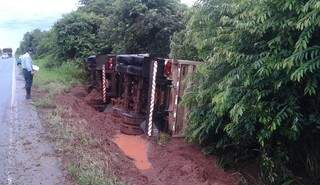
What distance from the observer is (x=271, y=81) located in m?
7.12

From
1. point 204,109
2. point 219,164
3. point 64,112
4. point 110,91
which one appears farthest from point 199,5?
point 110,91

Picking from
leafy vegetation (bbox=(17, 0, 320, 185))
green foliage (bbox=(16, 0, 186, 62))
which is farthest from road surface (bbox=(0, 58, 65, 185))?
green foliage (bbox=(16, 0, 186, 62))

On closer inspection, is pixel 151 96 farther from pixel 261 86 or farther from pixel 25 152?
pixel 261 86

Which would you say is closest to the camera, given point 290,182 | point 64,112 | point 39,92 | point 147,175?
point 290,182

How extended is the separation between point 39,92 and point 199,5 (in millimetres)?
11022

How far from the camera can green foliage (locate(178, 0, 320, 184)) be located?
249 inches

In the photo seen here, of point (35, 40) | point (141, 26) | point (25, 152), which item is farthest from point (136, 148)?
point (35, 40)

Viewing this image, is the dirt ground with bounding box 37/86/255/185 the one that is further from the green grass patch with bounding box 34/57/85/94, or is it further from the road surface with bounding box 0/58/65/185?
the green grass patch with bounding box 34/57/85/94

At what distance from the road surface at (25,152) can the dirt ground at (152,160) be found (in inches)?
43.4

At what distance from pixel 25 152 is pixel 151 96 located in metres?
4.17

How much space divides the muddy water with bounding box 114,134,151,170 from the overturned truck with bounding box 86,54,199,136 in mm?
332

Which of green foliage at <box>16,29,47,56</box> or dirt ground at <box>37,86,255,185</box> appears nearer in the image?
dirt ground at <box>37,86,255,185</box>

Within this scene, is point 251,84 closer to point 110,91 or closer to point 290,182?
point 290,182

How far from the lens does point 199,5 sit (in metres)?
10.9
